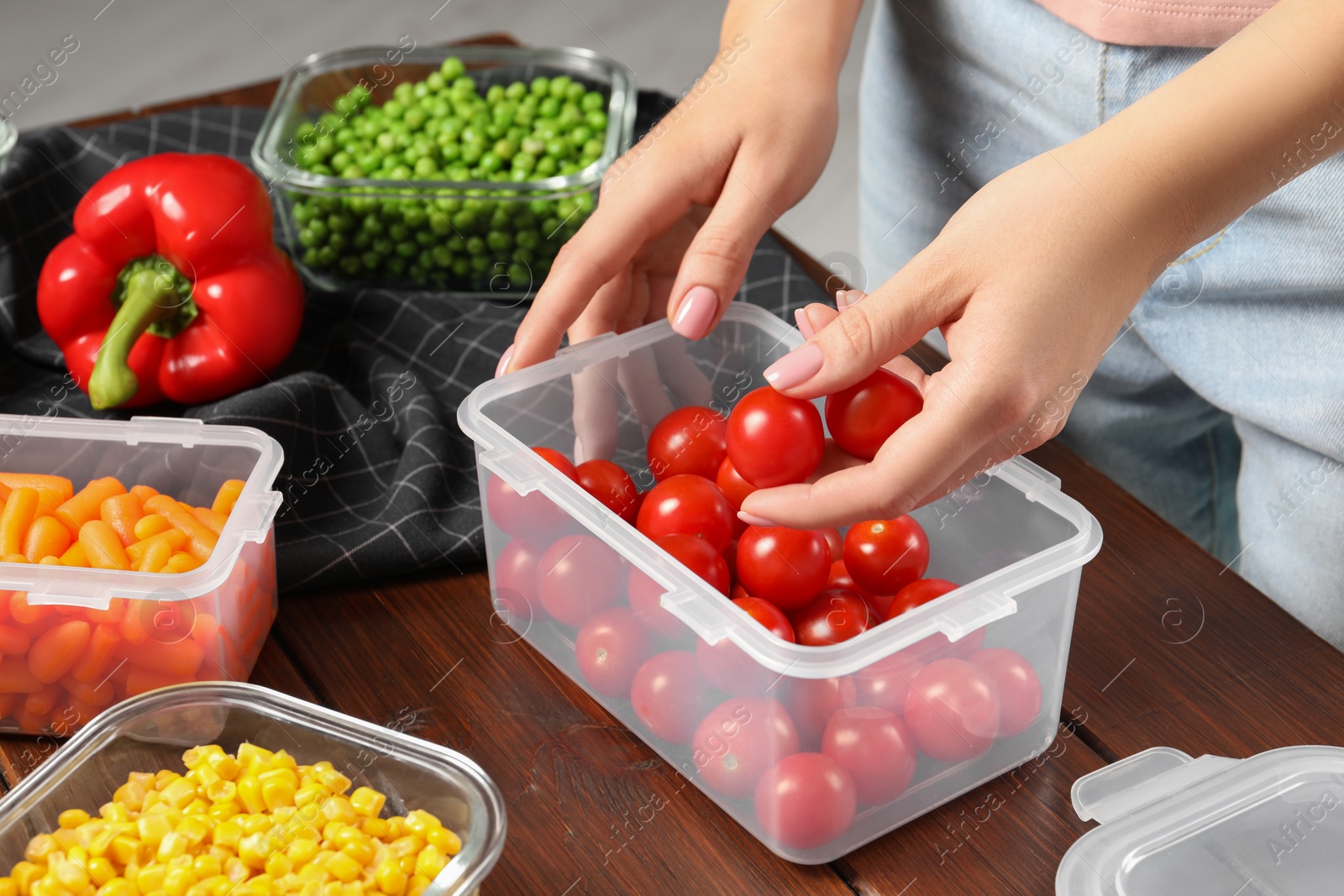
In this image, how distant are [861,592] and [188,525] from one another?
0.49 m

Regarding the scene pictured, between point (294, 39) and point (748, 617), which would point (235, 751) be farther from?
point (294, 39)

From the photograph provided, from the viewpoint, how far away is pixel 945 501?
36.1 inches

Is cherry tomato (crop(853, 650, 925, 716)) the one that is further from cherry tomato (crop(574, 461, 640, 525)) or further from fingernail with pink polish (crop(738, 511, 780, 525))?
cherry tomato (crop(574, 461, 640, 525))

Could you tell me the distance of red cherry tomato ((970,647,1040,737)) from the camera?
77cm

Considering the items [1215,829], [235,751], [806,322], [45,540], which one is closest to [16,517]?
[45,540]

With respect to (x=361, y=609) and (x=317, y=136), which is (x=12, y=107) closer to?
(x=317, y=136)

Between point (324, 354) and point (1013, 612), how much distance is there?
2.70ft

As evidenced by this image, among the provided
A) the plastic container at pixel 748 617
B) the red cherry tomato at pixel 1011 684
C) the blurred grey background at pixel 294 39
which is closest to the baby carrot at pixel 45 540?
the plastic container at pixel 748 617

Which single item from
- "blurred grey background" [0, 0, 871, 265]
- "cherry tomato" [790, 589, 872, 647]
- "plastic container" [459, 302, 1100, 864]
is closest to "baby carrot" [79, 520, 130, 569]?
"plastic container" [459, 302, 1100, 864]

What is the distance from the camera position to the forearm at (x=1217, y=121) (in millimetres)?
750

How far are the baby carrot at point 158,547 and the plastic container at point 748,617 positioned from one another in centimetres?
22

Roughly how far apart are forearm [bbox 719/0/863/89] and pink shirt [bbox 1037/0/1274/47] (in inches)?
7.6

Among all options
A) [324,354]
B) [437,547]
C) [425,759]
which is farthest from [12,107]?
[425,759]

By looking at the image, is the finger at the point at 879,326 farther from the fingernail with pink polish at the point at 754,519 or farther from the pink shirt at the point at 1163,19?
the pink shirt at the point at 1163,19
